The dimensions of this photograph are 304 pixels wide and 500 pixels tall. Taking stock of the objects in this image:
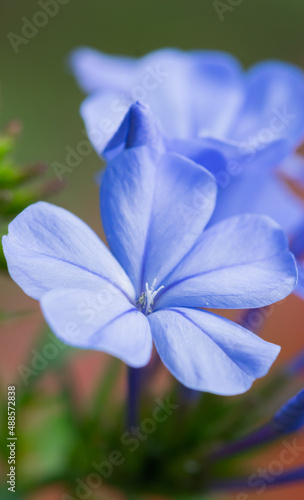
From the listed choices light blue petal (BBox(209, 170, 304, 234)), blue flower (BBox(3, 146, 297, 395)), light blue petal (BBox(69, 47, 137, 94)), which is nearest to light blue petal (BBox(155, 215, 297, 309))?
blue flower (BBox(3, 146, 297, 395))

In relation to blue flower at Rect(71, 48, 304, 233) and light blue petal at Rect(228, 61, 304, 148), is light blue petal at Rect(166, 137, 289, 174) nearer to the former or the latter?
blue flower at Rect(71, 48, 304, 233)

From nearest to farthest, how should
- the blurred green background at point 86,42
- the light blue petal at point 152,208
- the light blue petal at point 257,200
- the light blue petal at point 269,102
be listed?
1. the light blue petal at point 152,208
2. the light blue petal at point 257,200
3. the light blue petal at point 269,102
4. the blurred green background at point 86,42

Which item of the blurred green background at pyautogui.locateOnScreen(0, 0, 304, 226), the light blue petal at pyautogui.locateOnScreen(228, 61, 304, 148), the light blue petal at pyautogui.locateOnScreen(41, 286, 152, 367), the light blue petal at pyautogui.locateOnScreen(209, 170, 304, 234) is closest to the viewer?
the light blue petal at pyautogui.locateOnScreen(41, 286, 152, 367)

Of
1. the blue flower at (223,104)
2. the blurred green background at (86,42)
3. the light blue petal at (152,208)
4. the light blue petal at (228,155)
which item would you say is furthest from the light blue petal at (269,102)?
the blurred green background at (86,42)

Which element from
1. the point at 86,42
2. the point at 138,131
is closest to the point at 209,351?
the point at 138,131

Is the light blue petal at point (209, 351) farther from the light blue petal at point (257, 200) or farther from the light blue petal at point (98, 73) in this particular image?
the light blue petal at point (98, 73)

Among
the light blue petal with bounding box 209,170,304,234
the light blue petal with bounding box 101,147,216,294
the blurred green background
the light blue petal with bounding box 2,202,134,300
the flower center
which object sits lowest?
the blurred green background

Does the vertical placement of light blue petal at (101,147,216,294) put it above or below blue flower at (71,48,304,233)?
above
